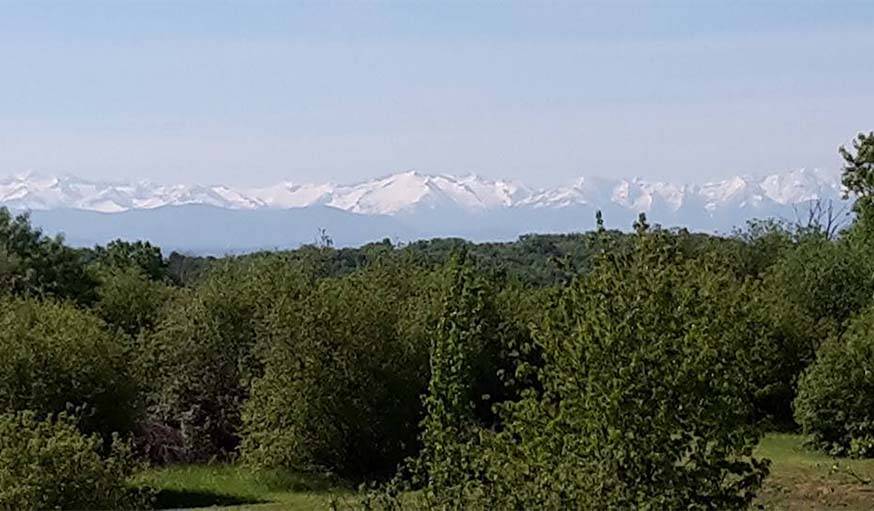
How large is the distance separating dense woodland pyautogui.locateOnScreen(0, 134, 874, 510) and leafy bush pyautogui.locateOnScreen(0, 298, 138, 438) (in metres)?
0.04

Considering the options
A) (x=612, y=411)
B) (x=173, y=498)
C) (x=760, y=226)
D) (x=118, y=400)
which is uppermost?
(x=760, y=226)

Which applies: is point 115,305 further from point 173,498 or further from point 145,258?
point 145,258

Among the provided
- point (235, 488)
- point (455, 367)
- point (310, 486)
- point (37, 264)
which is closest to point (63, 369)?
point (235, 488)

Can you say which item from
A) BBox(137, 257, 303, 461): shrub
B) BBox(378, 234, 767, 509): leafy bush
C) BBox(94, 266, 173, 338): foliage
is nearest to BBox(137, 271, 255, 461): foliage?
BBox(137, 257, 303, 461): shrub

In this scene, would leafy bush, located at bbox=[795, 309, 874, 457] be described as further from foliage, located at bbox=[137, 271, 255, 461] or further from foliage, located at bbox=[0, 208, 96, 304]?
foliage, located at bbox=[0, 208, 96, 304]

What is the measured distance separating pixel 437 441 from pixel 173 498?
1272 cm

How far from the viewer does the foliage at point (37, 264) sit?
34688 millimetres

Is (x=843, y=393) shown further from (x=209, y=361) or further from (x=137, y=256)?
(x=137, y=256)

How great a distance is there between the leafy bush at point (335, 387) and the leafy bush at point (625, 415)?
14.7 meters

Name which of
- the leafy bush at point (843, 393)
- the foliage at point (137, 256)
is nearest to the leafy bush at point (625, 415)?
the leafy bush at point (843, 393)

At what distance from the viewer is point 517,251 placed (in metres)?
64.6

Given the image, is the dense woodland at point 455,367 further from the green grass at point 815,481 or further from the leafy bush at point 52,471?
the green grass at point 815,481

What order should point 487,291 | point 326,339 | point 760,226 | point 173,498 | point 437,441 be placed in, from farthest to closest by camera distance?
point 760,226 < point 487,291 < point 326,339 < point 173,498 < point 437,441

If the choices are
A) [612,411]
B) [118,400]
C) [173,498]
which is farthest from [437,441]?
[118,400]
